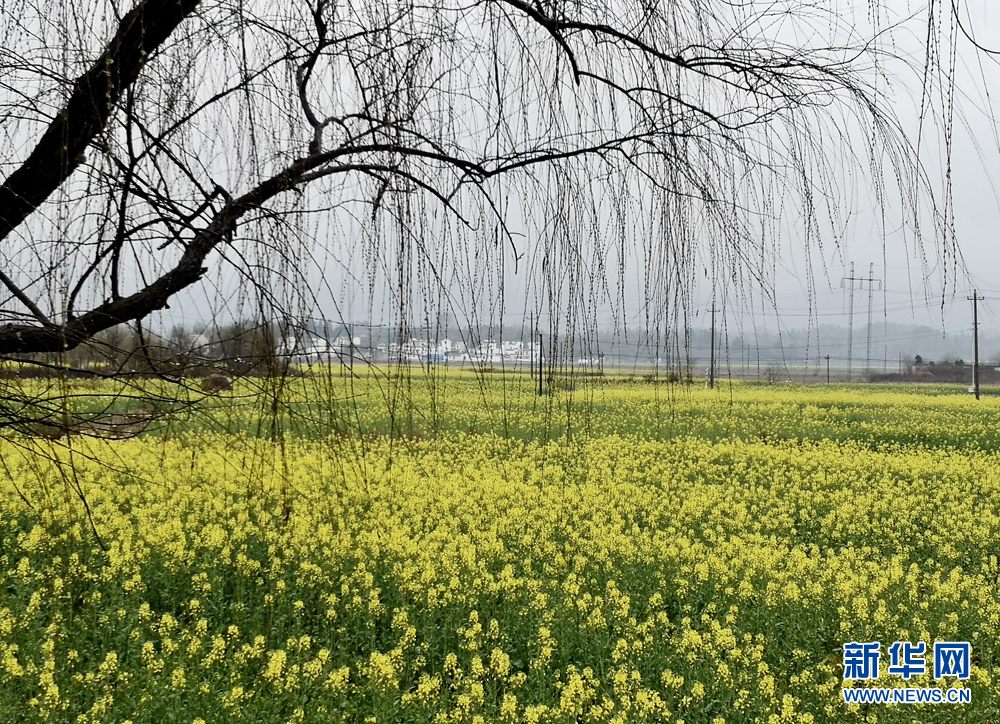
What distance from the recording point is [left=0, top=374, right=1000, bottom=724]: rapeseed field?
224 cm

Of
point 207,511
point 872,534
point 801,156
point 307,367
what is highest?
point 801,156

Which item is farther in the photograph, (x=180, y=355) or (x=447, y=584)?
(x=447, y=584)

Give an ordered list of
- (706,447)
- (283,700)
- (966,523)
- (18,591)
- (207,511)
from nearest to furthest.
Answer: (283,700) → (18,591) → (207,511) → (966,523) → (706,447)

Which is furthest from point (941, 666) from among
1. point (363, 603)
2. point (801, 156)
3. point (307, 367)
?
point (307, 367)

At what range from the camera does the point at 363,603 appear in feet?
15.5

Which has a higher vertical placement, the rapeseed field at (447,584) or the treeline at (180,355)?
the treeline at (180,355)

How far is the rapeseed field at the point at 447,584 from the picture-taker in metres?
2.24

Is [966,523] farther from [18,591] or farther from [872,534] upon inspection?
[18,591]

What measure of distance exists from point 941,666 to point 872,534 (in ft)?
11.7

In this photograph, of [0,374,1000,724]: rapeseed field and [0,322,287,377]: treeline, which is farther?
[0,374,1000,724]: rapeseed field

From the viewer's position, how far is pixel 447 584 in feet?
16.7

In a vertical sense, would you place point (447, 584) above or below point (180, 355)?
below

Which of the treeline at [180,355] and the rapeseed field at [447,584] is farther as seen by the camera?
the rapeseed field at [447,584]

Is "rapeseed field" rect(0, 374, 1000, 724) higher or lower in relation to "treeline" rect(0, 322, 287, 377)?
lower
